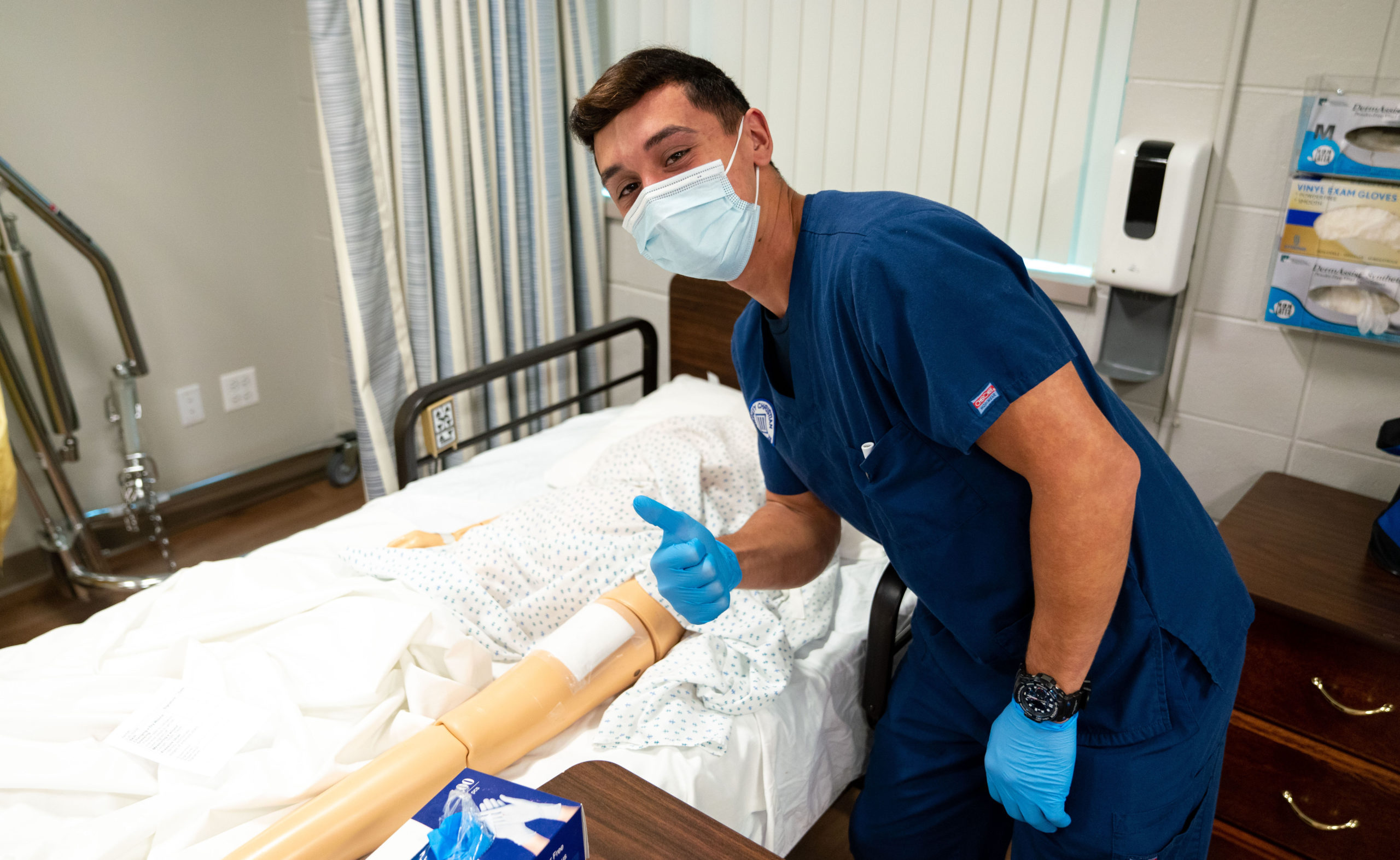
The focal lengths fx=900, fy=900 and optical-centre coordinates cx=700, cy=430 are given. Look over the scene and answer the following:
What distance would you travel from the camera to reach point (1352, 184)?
1.61 meters

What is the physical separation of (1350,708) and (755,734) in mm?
945

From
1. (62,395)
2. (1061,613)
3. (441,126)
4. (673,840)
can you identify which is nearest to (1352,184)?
(1061,613)

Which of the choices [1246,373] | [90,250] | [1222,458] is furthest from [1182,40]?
[90,250]

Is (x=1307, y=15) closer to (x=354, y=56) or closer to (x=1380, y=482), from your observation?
(x=1380, y=482)

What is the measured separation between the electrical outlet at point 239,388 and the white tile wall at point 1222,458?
287 centimetres

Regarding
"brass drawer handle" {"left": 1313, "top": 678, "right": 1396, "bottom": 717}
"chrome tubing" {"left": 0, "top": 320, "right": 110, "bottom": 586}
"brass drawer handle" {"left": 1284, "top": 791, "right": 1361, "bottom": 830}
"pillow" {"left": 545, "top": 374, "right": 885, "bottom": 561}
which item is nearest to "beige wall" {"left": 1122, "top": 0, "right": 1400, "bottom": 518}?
"brass drawer handle" {"left": 1313, "top": 678, "right": 1396, "bottom": 717}

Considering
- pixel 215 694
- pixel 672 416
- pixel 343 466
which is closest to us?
pixel 215 694

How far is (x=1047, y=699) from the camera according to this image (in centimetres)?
107

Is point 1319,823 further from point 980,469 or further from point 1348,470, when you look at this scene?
point 980,469

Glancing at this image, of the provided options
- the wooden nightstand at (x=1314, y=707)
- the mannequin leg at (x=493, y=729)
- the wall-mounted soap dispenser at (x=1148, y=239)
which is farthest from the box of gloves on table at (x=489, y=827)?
the wall-mounted soap dispenser at (x=1148, y=239)

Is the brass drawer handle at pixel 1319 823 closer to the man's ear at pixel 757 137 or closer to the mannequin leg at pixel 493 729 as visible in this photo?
the mannequin leg at pixel 493 729

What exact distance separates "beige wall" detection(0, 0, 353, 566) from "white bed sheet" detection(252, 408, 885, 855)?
4.55ft

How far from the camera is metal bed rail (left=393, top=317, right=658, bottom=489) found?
2.04 meters

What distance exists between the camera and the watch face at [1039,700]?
1064 mm
